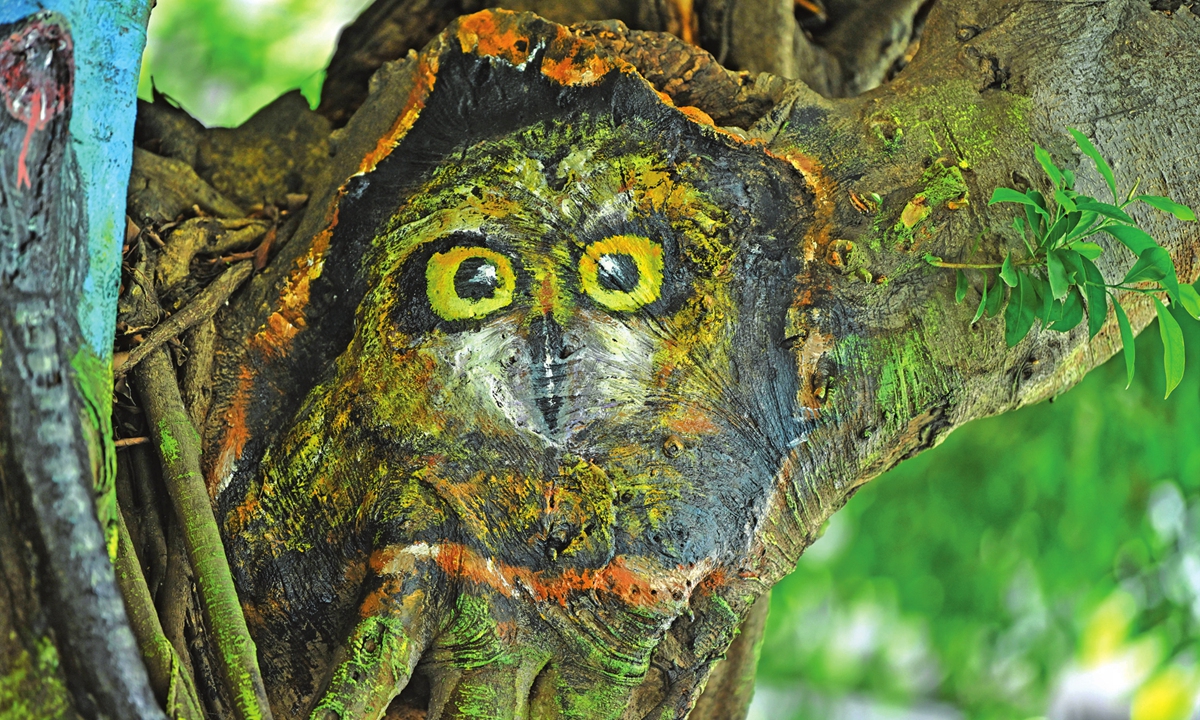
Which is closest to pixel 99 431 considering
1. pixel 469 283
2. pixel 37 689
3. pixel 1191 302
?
pixel 37 689

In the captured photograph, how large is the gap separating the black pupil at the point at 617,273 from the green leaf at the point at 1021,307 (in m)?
0.49

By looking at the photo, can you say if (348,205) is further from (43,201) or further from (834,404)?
(834,404)

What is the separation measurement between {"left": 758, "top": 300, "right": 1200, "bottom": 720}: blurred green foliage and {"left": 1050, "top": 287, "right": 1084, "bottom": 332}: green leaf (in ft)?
5.30

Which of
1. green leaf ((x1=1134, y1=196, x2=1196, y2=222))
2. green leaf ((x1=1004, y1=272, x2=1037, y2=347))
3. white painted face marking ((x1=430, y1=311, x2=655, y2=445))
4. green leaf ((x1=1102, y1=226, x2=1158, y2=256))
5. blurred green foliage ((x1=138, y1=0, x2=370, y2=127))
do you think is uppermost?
blurred green foliage ((x1=138, y1=0, x2=370, y2=127))

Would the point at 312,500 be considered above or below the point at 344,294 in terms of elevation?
below

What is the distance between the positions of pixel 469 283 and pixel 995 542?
2482 millimetres

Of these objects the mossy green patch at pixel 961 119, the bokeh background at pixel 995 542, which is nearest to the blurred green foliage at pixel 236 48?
the bokeh background at pixel 995 542

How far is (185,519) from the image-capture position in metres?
1.28

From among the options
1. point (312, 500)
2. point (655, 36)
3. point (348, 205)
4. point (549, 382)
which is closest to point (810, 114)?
point (655, 36)

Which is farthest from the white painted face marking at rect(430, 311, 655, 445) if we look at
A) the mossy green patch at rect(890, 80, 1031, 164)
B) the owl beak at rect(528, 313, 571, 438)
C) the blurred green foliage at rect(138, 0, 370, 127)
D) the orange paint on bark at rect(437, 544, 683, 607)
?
the blurred green foliage at rect(138, 0, 370, 127)

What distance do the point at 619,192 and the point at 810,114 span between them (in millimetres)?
324

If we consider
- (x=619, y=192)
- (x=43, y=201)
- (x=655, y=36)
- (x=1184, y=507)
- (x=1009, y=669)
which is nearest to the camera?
(x=43, y=201)

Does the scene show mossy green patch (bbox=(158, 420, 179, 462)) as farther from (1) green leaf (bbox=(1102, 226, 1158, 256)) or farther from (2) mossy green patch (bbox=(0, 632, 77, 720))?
(1) green leaf (bbox=(1102, 226, 1158, 256))

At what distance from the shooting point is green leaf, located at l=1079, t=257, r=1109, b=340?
4.27ft
